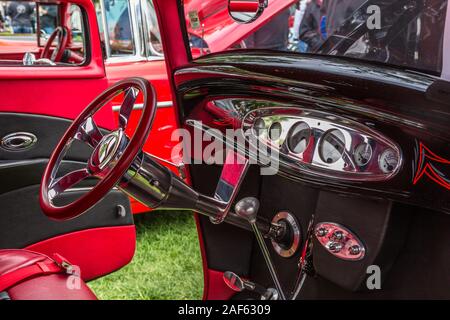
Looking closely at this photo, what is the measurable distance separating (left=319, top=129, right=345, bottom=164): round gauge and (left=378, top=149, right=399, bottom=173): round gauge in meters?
0.11

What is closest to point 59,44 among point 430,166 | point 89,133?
point 89,133

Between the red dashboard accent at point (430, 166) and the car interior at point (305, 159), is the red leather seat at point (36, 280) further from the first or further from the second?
the red dashboard accent at point (430, 166)

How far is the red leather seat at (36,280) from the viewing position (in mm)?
1274

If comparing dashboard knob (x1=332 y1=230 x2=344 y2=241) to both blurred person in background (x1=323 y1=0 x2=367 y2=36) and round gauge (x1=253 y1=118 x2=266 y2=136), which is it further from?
blurred person in background (x1=323 y1=0 x2=367 y2=36)

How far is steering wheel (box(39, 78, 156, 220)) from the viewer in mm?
1221

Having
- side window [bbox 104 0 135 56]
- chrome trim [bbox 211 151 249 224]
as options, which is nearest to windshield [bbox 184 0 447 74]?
chrome trim [bbox 211 151 249 224]

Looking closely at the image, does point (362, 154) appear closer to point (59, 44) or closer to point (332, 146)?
point (332, 146)

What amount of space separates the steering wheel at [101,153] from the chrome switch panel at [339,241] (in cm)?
58

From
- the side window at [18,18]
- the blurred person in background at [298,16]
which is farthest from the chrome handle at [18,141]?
the side window at [18,18]

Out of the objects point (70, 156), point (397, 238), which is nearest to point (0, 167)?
point (70, 156)

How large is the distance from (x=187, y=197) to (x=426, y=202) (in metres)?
0.61

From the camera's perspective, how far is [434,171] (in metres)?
1.06
